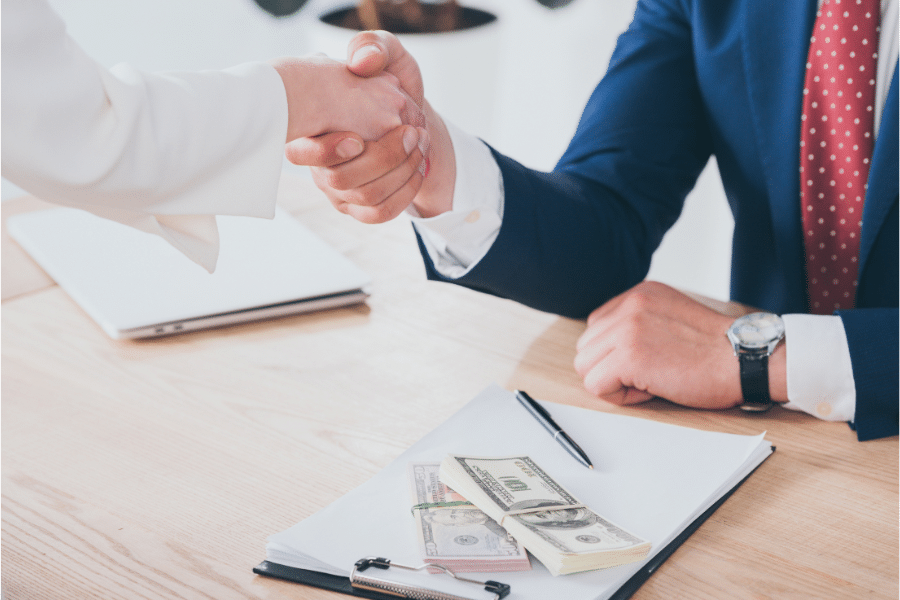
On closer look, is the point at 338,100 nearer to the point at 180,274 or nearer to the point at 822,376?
the point at 180,274

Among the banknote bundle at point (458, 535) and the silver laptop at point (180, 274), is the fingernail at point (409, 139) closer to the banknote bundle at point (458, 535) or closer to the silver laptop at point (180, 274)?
the silver laptop at point (180, 274)

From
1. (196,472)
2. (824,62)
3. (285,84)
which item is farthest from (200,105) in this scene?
(824,62)

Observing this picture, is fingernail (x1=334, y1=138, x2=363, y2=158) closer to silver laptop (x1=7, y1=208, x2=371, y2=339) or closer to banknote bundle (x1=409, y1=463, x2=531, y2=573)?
silver laptop (x1=7, y1=208, x2=371, y2=339)

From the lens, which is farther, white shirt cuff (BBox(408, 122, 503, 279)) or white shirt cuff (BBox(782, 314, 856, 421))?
white shirt cuff (BBox(408, 122, 503, 279))

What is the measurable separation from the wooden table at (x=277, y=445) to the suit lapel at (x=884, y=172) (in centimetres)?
33

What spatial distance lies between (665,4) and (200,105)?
0.87 meters

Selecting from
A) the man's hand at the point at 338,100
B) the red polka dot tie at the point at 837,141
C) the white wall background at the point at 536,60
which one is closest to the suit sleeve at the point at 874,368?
the red polka dot tie at the point at 837,141

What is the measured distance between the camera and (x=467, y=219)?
96cm

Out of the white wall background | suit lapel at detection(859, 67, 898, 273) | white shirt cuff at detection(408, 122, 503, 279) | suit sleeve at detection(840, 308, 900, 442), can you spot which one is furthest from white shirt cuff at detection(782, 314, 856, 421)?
the white wall background

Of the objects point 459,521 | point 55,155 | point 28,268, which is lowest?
point 28,268

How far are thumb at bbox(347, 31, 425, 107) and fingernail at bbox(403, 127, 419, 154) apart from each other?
8 cm

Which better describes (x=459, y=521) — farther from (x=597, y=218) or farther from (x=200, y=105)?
(x=597, y=218)

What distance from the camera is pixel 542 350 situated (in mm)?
963

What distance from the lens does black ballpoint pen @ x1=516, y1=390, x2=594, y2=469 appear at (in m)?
0.73
